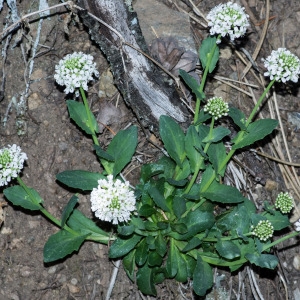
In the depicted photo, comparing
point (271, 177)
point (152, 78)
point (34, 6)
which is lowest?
point (271, 177)

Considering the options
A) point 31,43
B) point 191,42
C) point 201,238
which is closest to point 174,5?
point 191,42

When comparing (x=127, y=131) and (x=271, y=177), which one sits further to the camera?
(x=271, y=177)

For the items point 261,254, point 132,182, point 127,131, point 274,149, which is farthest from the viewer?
point 274,149

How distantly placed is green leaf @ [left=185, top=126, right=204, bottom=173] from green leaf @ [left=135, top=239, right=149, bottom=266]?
66 cm

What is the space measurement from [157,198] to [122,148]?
49cm

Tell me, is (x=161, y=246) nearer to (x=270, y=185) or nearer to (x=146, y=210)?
(x=146, y=210)

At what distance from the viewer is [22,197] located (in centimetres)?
376

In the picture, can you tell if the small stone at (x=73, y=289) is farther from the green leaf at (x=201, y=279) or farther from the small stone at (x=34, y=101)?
the small stone at (x=34, y=101)

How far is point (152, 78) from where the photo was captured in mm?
4148

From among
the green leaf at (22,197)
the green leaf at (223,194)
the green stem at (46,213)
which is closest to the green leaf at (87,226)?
the green stem at (46,213)

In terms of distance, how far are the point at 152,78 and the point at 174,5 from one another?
40.3 inches

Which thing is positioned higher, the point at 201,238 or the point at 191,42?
the point at 191,42

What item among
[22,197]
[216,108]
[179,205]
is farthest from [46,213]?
[216,108]

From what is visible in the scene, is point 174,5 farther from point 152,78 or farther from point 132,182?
point 132,182
